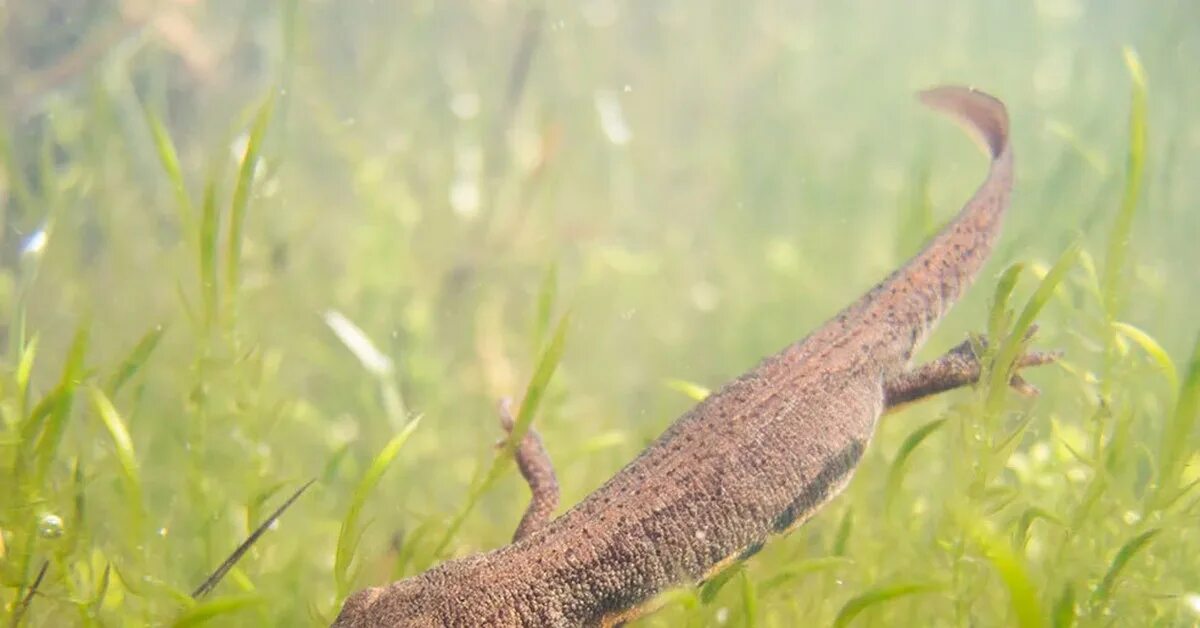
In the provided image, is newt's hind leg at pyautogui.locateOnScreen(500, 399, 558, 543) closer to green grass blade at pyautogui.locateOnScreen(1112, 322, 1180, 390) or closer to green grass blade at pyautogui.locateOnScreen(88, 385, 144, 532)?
green grass blade at pyautogui.locateOnScreen(88, 385, 144, 532)

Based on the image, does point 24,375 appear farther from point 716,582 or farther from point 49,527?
point 716,582

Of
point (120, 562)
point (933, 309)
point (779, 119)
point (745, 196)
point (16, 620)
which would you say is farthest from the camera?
point (779, 119)

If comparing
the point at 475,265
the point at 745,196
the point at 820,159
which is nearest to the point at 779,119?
the point at 820,159

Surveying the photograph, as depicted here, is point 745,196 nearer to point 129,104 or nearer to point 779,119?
point 779,119

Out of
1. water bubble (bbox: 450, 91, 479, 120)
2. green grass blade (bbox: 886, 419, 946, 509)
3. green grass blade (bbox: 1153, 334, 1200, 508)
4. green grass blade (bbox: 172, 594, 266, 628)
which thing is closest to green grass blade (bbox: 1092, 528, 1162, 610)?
green grass blade (bbox: 1153, 334, 1200, 508)

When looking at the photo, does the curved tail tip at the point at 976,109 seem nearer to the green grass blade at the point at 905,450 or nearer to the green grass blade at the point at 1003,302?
the green grass blade at the point at 1003,302

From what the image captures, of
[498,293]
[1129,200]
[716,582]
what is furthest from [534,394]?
[498,293]
